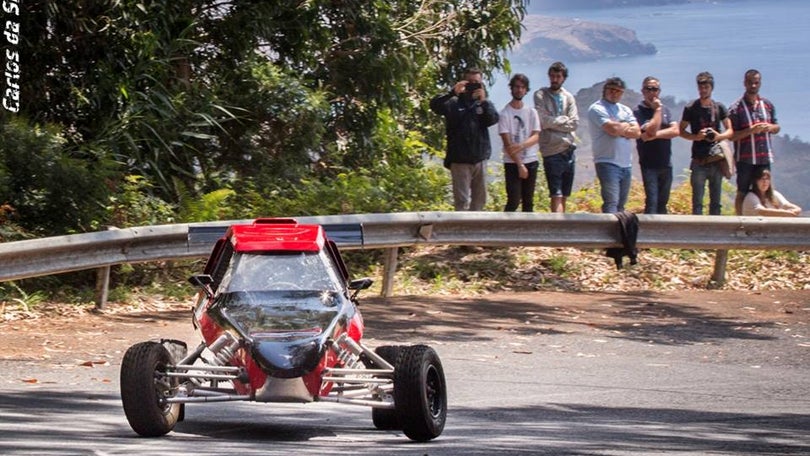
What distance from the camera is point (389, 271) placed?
48.3ft

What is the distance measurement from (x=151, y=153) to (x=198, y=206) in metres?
1.47

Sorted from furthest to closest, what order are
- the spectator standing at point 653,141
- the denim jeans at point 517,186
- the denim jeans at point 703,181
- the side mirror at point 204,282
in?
the denim jeans at point 703,181 → the spectator standing at point 653,141 → the denim jeans at point 517,186 → the side mirror at point 204,282

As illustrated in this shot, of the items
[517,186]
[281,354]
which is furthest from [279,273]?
[517,186]

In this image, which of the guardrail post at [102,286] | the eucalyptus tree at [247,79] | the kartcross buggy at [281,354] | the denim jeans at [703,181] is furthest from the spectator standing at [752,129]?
the kartcross buggy at [281,354]

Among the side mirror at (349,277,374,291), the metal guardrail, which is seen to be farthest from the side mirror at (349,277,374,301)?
the metal guardrail

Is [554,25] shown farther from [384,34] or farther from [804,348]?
[804,348]

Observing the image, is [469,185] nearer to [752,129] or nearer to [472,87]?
[472,87]

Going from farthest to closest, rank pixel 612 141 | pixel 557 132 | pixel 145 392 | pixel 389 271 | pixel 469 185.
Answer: pixel 557 132 → pixel 612 141 → pixel 469 185 → pixel 389 271 → pixel 145 392

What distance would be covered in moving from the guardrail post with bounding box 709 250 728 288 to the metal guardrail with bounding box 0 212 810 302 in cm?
23

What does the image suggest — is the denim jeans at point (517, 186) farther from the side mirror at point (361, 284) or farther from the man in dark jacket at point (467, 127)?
the side mirror at point (361, 284)

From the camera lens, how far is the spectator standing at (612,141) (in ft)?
55.2

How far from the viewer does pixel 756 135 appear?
1767 cm

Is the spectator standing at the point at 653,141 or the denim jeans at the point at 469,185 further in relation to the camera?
the spectator standing at the point at 653,141

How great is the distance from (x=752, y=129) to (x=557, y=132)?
2.35m
